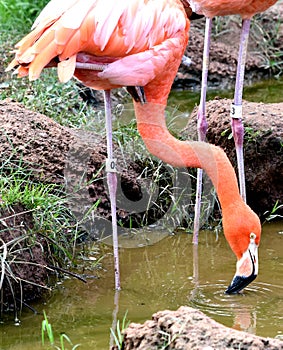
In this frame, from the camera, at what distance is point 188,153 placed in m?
5.49

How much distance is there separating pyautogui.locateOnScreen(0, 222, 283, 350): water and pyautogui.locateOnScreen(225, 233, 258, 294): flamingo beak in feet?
0.30

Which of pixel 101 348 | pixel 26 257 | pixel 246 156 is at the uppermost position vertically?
pixel 246 156

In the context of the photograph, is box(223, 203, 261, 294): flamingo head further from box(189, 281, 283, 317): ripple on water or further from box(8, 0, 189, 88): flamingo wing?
box(8, 0, 189, 88): flamingo wing

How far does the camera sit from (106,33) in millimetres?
5258

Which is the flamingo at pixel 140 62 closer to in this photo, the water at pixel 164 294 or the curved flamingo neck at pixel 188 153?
the curved flamingo neck at pixel 188 153

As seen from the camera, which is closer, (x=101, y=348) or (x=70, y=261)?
(x=101, y=348)

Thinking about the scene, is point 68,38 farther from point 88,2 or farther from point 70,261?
point 70,261

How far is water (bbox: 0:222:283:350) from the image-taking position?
4766 millimetres

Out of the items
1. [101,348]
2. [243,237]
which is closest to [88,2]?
[243,237]

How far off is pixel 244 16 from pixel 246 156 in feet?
3.71

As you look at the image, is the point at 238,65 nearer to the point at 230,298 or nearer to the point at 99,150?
the point at 99,150

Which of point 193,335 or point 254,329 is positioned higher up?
point 193,335

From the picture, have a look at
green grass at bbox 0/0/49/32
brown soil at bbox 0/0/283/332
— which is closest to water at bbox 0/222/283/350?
brown soil at bbox 0/0/283/332

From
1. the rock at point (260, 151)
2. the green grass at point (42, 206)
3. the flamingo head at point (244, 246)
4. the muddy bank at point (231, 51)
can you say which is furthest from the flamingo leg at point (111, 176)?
the muddy bank at point (231, 51)
